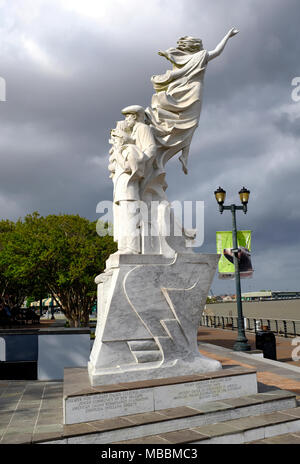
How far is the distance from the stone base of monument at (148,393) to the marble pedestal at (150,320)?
213mm

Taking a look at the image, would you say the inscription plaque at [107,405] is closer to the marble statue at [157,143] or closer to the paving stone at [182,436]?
the paving stone at [182,436]

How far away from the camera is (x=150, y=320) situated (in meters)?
5.48

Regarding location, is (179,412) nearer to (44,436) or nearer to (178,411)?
(178,411)

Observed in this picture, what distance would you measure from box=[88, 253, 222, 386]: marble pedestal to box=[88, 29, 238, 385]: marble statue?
0.05 feet

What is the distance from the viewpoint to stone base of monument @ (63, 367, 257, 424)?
4.45 meters

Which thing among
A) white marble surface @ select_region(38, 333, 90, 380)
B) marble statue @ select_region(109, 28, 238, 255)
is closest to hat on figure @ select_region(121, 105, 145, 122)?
marble statue @ select_region(109, 28, 238, 255)

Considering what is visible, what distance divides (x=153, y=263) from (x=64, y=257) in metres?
14.1

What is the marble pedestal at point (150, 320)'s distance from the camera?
5238 millimetres

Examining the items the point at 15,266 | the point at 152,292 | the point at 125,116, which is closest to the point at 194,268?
the point at 152,292

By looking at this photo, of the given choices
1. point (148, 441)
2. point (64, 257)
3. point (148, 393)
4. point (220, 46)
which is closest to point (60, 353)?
point (148, 393)

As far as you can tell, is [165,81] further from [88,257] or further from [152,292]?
[88,257]
